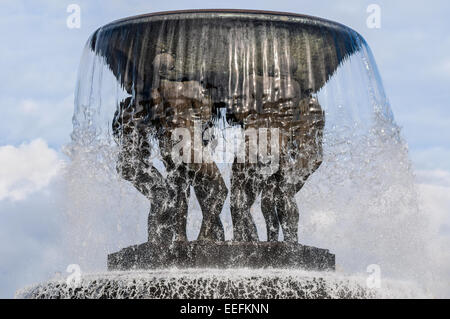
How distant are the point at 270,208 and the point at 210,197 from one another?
3.21ft

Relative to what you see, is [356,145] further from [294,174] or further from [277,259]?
[277,259]

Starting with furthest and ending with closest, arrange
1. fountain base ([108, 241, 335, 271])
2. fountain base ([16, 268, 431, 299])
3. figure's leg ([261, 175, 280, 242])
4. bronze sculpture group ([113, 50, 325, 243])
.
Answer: figure's leg ([261, 175, 280, 242]) < bronze sculpture group ([113, 50, 325, 243]) < fountain base ([108, 241, 335, 271]) < fountain base ([16, 268, 431, 299])

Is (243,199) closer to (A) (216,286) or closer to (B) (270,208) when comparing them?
(B) (270,208)

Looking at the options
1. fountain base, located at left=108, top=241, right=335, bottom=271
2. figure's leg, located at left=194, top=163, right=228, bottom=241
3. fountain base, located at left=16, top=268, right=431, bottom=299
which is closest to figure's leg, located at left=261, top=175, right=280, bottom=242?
figure's leg, located at left=194, top=163, right=228, bottom=241

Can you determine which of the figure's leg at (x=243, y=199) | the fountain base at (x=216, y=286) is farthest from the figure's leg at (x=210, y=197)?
the fountain base at (x=216, y=286)

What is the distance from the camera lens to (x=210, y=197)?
1364 centimetres

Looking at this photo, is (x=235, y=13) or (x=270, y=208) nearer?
(x=235, y=13)

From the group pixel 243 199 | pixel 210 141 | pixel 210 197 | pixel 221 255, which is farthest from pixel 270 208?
pixel 221 255

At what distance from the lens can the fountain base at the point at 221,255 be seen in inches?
507

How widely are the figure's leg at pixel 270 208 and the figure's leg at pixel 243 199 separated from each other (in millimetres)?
168

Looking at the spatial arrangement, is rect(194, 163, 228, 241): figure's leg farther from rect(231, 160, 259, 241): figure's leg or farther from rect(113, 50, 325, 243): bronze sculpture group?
rect(231, 160, 259, 241): figure's leg

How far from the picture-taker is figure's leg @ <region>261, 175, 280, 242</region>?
13977 millimetres

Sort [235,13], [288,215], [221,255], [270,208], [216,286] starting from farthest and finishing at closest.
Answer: [270,208] < [288,215] < [235,13] < [221,255] < [216,286]

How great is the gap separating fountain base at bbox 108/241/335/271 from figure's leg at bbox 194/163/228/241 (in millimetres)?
609
